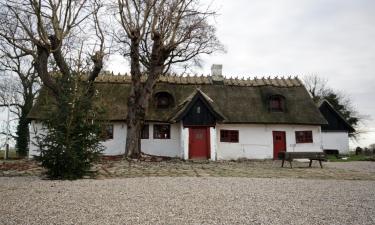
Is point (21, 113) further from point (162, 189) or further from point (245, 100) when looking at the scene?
point (162, 189)

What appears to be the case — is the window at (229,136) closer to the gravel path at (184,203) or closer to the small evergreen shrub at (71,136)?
the small evergreen shrub at (71,136)

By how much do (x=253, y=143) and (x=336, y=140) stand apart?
1353cm

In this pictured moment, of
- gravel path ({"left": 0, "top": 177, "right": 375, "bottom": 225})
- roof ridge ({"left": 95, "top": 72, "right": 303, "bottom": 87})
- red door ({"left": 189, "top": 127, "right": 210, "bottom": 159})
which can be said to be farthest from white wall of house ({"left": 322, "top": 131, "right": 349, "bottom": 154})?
gravel path ({"left": 0, "top": 177, "right": 375, "bottom": 225})

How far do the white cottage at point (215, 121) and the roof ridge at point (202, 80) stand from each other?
16cm

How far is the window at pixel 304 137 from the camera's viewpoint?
27000 mm

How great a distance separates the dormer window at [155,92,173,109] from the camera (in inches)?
1050

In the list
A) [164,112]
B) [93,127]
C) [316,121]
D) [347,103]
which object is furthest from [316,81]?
[93,127]

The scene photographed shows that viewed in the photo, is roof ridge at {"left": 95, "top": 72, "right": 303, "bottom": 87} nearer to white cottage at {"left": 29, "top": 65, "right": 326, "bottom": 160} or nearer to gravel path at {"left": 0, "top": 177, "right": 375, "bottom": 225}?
white cottage at {"left": 29, "top": 65, "right": 326, "bottom": 160}

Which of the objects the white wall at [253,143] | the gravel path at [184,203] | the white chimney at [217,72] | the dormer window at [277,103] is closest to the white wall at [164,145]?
the white wall at [253,143]

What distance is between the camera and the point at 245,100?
90.6ft

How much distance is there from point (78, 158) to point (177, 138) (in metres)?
13.9

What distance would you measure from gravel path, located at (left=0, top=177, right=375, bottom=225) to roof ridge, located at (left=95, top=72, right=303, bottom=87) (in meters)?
18.7

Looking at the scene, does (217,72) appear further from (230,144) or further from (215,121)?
(215,121)

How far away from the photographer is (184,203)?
25.0 feet
